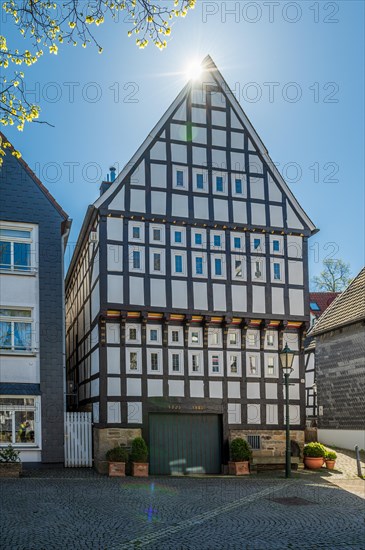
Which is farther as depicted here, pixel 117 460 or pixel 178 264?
pixel 178 264

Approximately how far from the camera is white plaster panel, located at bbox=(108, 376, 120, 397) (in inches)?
888

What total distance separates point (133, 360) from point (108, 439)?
271cm

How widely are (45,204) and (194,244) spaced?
17.7 feet

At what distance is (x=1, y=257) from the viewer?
22984 mm

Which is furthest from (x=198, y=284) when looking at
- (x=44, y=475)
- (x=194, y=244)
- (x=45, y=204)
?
(x=44, y=475)

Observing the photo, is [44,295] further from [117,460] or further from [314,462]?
[314,462]

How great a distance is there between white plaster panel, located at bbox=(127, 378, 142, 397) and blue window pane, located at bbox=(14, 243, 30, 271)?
17.2ft

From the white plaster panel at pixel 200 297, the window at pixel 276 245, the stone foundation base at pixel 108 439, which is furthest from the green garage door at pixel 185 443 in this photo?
the window at pixel 276 245

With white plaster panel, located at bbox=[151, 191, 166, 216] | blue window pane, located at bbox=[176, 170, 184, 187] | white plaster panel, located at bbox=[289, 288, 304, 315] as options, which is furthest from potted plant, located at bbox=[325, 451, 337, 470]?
blue window pane, located at bbox=[176, 170, 184, 187]

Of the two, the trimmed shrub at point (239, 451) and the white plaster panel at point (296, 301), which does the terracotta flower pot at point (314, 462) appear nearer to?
the trimmed shrub at point (239, 451)

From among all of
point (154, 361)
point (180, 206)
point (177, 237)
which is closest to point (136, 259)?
point (177, 237)

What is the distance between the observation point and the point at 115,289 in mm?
22891

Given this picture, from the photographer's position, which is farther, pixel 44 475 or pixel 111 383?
pixel 111 383

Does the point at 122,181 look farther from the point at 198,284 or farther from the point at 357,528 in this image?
the point at 357,528
